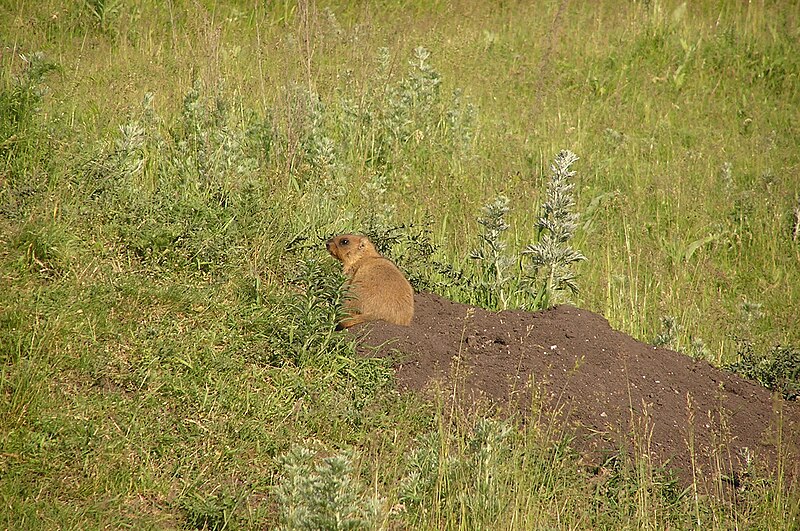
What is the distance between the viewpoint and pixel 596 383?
5.10 meters

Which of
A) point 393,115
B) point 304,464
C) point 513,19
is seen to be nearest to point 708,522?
point 304,464

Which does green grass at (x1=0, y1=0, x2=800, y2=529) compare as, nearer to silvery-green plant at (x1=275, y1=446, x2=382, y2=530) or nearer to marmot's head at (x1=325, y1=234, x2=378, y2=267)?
silvery-green plant at (x1=275, y1=446, x2=382, y2=530)

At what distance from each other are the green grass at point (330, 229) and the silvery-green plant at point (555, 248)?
22 cm

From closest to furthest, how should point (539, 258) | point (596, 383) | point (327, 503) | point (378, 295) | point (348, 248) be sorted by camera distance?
point (327, 503)
point (596, 383)
point (378, 295)
point (348, 248)
point (539, 258)

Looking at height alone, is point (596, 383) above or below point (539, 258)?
below

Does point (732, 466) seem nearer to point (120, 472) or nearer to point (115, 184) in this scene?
point (120, 472)

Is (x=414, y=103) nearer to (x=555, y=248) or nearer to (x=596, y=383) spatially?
(x=555, y=248)

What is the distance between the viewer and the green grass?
4238 mm

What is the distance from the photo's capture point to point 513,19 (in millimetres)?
11414

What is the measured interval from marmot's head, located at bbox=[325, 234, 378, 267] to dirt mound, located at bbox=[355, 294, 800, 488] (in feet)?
1.74

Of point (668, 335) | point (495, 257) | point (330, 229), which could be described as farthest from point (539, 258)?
point (330, 229)

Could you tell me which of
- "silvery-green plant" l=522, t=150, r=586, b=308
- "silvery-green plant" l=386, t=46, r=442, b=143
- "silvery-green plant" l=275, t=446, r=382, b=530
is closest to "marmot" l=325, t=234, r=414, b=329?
"silvery-green plant" l=522, t=150, r=586, b=308

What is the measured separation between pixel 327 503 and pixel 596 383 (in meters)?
2.00

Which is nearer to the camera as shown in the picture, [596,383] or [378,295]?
[596,383]
